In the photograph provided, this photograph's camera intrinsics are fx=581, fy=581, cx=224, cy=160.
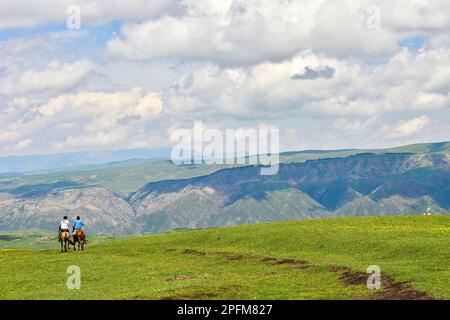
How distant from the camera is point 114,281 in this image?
2309 inches

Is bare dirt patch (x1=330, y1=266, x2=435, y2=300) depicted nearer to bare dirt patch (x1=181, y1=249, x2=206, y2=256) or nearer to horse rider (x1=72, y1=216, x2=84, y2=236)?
bare dirt patch (x1=181, y1=249, x2=206, y2=256)

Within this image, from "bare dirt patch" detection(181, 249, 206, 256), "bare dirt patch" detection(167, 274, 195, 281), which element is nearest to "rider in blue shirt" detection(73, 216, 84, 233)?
"bare dirt patch" detection(181, 249, 206, 256)

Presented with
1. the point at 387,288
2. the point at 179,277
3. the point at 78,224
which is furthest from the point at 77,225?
the point at 387,288

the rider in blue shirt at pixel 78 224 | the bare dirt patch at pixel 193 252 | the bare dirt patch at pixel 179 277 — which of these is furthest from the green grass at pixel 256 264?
the rider in blue shirt at pixel 78 224

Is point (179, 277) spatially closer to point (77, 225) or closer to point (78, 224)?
point (78, 224)

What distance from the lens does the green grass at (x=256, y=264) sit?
48500mm

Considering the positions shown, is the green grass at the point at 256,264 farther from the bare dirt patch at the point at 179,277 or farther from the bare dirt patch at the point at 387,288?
the bare dirt patch at the point at 387,288

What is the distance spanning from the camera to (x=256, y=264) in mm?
69250

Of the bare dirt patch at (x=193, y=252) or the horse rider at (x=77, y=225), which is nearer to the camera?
the bare dirt patch at (x=193, y=252)

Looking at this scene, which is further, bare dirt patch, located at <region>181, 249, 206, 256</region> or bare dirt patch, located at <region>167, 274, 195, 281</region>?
bare dirt patch, located at <region>181, 249, 206, 256</region>

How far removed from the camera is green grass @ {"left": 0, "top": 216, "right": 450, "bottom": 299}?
48500mm

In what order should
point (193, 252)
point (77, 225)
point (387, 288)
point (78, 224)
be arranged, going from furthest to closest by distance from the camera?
point (77, 225) → point (78, 224) → point (193, 252) → point (387, 288)
